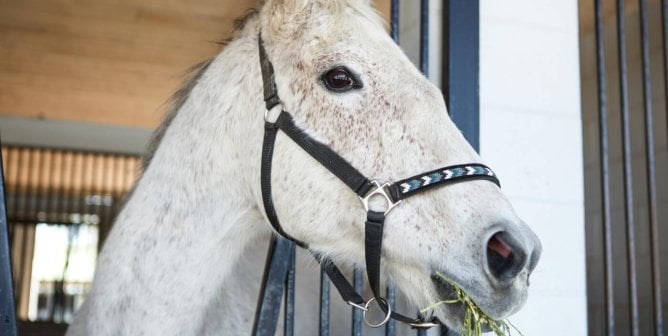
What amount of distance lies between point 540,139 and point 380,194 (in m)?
1.03

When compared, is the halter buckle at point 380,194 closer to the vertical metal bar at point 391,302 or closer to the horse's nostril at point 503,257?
the horse's nostril at point 503,257

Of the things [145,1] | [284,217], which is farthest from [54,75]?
[284,217]

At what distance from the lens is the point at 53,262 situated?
32.2ft

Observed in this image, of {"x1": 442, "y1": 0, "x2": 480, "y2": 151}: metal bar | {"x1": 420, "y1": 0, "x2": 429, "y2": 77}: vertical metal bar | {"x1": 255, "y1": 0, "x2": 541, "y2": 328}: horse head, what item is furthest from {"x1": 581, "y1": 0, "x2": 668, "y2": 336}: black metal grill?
{"x1": 255, "y1": 0, "x2": 541, "y2": 328}: horse head

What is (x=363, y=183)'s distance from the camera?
1528 mm

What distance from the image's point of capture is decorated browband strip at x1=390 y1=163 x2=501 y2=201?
1.45m

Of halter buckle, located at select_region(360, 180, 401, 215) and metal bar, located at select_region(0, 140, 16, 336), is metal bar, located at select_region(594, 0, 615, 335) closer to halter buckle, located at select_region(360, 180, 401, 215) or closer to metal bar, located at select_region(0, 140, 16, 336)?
halter buckle, located at select_region(360, 180, 401, 215)

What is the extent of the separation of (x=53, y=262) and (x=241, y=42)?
8.78m

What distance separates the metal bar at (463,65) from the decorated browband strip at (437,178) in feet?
2.38

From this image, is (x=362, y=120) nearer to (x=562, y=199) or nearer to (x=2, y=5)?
(x=562, y=199)

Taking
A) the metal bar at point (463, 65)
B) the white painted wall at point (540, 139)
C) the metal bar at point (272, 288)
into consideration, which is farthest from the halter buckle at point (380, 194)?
the white painted wall at point (540, 139)

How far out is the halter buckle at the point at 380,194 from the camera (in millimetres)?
1493

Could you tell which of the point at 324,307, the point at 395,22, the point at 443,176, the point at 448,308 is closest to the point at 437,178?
the point at 443,176

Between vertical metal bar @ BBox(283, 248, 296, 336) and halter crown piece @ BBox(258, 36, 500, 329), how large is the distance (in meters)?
0.36
